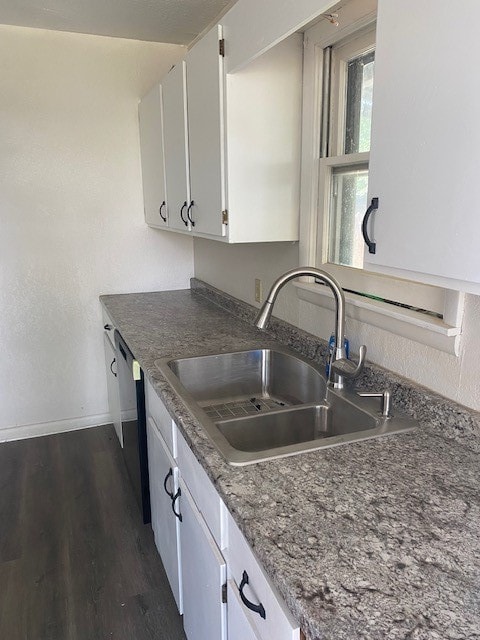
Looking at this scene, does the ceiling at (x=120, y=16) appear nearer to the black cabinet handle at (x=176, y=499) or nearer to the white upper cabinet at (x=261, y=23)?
the white upper cabinet at (x=261, y=23)

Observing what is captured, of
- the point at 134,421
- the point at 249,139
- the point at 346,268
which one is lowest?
the point at 134,421

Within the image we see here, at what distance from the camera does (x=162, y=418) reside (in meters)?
1.62

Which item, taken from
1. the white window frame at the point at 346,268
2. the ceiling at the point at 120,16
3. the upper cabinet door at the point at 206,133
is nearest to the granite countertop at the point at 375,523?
the white window frame at the point at 346,268

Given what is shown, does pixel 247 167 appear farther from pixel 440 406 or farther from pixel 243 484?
pixel 243 484

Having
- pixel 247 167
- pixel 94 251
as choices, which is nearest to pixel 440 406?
pixel 247 167

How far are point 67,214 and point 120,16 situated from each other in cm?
111

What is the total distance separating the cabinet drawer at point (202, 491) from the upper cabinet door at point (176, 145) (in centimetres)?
114

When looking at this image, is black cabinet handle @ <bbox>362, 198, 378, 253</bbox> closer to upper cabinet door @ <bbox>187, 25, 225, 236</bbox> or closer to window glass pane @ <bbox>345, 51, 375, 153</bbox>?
window glass pane @ <bbox>345, 51, 375, 153</bbox>

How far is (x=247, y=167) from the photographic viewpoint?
5.60ft

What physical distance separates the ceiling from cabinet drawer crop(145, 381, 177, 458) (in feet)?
6.03

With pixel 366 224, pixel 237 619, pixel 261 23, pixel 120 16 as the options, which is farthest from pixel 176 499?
pixel 120 16

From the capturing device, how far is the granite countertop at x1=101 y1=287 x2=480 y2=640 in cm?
68

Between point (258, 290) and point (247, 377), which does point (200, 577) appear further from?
point (258, 290)

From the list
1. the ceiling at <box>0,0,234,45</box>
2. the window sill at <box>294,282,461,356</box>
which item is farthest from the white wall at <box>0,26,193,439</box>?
the window sill at <box>294,282,461,356</box>
